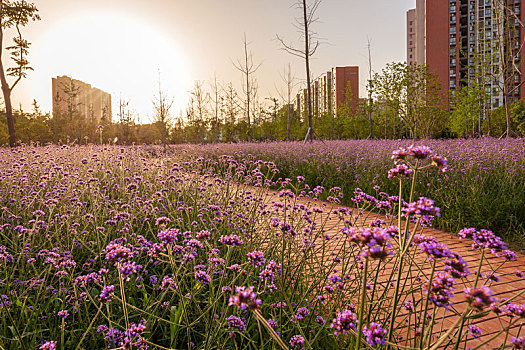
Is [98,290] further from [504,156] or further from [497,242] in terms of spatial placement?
[504,156]

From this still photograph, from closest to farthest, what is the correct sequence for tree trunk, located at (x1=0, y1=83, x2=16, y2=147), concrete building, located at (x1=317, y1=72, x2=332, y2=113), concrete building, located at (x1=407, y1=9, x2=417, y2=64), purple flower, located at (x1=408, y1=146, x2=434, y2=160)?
purple flower, located at (x1=408, y1=146, x2=434, y2=160), tree trunk, located at (x1=0, y1=83, x2=16, y2=147), concrete building, located at (x1=317, y1=72, x2=332, y2=113), concrete building, located at (x1=407, y1=9, x2=417, y2=64)

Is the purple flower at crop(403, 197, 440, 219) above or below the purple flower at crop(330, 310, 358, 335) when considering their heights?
above

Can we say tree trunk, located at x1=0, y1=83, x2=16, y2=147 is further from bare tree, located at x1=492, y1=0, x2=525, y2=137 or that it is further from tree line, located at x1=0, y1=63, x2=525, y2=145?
bare tree, located at x1=492, y1=0, x2=525, y2=137

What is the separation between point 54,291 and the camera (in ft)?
7.48

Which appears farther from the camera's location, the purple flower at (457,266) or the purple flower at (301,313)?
the purple flower at (301,313)

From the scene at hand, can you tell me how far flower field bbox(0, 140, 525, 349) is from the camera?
3.94 feet

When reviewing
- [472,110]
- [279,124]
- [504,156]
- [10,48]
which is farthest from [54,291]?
[279,124]

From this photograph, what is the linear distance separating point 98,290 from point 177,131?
150 ft

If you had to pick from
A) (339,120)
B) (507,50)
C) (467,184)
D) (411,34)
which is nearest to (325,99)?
(339,120)

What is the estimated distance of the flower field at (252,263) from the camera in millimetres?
1201

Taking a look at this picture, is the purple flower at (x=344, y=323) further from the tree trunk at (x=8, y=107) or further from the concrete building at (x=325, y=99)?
the concrete building at (x=325, y=99)

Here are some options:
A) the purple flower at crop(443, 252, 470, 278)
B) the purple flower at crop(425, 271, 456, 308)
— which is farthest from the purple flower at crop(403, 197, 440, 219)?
the purple flower at crop(425, 271, 456, 308)

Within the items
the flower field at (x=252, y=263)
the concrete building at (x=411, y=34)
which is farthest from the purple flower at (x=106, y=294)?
the concrete building at (x=411, y=34)

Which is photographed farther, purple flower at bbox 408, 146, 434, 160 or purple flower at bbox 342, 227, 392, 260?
purple flower at bbox 408, 146, 434, 160
